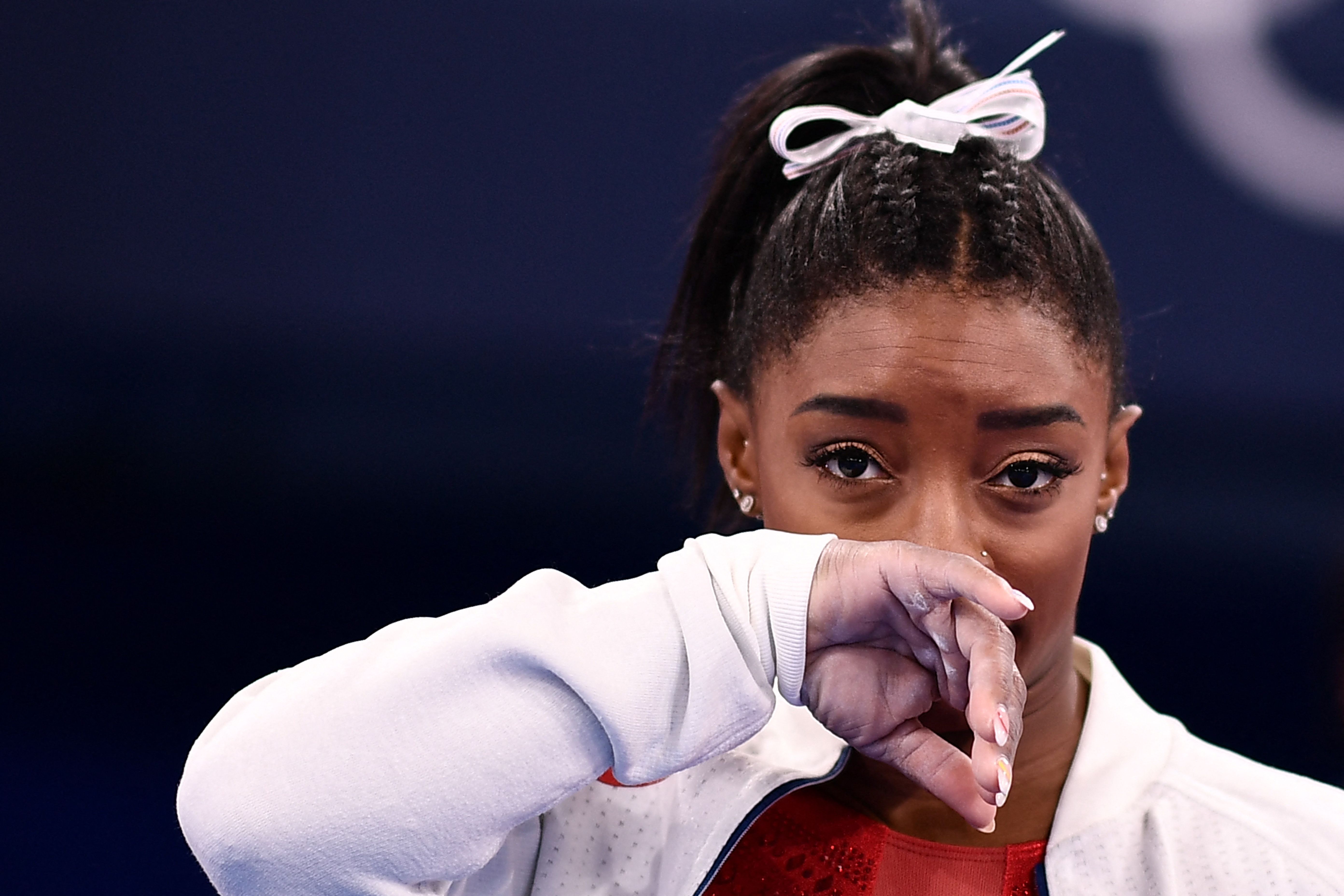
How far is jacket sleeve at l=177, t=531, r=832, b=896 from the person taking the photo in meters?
0.71

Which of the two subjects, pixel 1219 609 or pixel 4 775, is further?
pixel 1219 609

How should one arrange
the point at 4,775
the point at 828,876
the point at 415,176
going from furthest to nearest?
the point at 415,176 < the point at 4,775 < the point at 828,876

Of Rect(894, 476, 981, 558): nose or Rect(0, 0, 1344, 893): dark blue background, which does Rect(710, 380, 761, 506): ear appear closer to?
Rect(894, 476, 981, 558): nose

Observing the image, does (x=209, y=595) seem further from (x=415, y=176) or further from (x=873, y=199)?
(x=873, y=199)

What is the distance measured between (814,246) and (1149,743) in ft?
1.47

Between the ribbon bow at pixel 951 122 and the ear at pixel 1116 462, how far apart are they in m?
0.23

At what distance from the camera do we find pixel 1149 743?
3.02 feet

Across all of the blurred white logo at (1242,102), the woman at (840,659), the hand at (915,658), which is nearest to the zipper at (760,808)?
the woman at (840,659)

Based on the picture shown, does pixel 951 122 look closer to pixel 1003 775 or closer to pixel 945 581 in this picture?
pixel 945 581

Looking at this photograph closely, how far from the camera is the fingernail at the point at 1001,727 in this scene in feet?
2.06

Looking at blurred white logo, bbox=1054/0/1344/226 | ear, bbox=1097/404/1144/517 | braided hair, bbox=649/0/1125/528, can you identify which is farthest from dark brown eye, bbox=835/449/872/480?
blurred white logo, bbox=1054/0/1344/226

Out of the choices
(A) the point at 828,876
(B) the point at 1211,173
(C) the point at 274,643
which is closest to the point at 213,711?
(C) the point at 274,643

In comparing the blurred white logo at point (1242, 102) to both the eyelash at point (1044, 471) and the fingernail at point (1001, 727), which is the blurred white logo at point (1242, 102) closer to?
the eyelash at point (1044, 471)

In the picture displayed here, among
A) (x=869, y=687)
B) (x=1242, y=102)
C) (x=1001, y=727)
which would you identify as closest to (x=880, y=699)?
(x=869, y=687)
